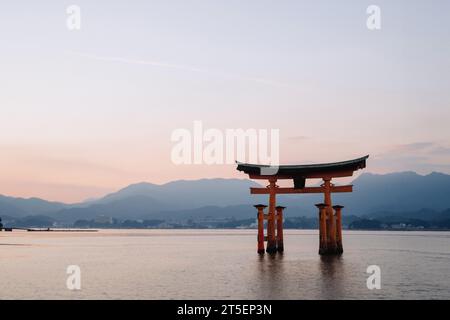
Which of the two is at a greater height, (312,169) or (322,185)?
(312,169)

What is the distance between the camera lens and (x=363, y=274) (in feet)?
110

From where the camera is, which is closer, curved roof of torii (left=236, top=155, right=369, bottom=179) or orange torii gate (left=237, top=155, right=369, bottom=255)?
curved roof of torii (left=236, top=155, right=369, bottom=179)

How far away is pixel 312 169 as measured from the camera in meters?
38.4

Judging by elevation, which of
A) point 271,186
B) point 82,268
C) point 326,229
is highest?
point 271,186

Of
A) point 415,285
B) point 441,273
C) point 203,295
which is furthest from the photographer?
point 441,273

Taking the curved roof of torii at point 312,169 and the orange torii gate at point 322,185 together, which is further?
the orange torii gate at point 322,185

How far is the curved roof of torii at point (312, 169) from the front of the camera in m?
36.8

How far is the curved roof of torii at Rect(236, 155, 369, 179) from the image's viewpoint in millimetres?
36812
